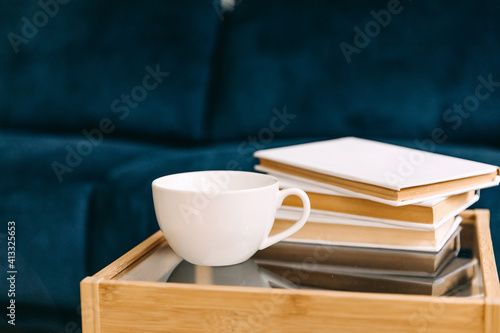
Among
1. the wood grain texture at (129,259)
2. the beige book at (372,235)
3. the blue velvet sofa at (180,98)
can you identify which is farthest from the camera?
the blue velvet sofa at (180,98)

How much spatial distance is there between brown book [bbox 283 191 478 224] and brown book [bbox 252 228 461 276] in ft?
0.15

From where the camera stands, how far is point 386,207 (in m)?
0.76

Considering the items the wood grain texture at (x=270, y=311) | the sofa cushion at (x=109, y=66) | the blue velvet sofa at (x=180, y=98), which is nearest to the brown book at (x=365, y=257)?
the wood grain texture at (x=270, y=311)

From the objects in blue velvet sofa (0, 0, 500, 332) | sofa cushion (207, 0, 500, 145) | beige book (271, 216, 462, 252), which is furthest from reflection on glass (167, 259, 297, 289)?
sofa cushion (207, 0, 500, 145)

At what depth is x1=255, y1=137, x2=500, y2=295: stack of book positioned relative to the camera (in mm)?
667

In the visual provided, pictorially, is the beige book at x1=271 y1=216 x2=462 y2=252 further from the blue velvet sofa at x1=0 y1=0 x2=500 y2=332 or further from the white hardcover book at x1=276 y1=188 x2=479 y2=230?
the blue velvet sofa at x1=0 y1=0 x2=500 y2=332

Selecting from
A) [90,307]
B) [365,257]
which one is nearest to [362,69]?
[365,257]

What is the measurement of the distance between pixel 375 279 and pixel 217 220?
0.63 ft

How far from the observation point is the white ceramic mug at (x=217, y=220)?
62cm

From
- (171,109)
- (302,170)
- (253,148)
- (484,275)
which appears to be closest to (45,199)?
(171,109)

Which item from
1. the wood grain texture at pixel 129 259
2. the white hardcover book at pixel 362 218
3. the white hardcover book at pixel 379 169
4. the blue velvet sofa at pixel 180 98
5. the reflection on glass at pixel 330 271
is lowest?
the reflection on glass at pixel 330 271

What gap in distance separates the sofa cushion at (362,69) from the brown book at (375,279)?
0.48m

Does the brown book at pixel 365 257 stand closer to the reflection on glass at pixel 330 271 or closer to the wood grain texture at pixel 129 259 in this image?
the reflection on glass at pixel 330 271

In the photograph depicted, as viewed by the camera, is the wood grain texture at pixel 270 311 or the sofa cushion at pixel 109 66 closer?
the wood grain texture at pixel 270 311
